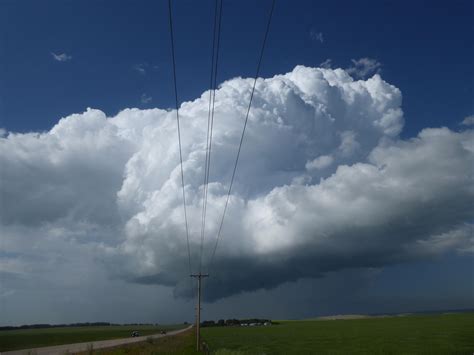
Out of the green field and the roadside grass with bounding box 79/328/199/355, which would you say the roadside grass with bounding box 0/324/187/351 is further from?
the green field

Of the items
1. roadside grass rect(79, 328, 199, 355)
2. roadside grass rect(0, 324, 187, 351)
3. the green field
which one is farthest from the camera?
roadside grass rect(0, 324, 187, 351)

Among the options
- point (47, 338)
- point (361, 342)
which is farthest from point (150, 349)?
point (47, 338)

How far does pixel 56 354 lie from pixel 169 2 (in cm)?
4111

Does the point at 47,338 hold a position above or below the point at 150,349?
above

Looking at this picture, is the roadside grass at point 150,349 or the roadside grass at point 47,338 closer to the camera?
the roadside grass at point 150,349

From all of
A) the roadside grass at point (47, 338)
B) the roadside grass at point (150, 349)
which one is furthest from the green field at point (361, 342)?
the roadside grass at point (47, 338)

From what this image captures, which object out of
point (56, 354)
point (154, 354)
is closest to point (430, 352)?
point (154, 354)

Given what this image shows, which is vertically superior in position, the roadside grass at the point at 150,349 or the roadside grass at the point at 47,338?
the roadside grass at the point at 47,338

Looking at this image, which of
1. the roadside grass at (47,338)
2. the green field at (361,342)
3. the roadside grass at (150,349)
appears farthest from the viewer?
the roadside grass at (47,338)

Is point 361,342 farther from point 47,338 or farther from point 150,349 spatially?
point 47,338

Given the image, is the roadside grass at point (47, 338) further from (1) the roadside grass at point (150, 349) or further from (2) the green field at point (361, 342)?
(2) the green field at point (361, 342)

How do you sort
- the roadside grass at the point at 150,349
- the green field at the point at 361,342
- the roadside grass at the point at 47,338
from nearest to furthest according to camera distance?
the roadside grass at the point at 150,349
the green field at the point at 361,342
the roadside grass at the point at 47,338

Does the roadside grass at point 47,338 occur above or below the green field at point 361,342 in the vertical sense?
above

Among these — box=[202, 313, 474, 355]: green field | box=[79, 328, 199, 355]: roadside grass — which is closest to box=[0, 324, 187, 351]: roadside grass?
A: box=[79, 328, 199, 355]: roadside grass
